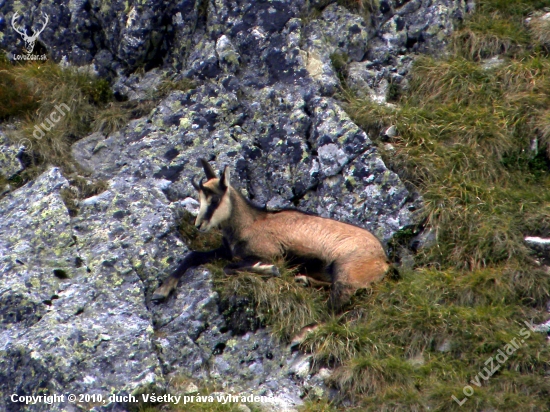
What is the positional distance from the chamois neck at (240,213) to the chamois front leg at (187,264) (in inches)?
12.5

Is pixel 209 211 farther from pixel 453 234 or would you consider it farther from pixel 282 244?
pixel 453 234

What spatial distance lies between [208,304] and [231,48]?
4.59 meters

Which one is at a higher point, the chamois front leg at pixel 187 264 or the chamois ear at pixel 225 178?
the chamois ear at pixel 225 178

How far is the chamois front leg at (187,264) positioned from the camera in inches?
347

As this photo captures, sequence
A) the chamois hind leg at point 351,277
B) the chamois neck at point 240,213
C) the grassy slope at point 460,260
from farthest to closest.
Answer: the chamois neck at point 240,213, the chamois hind leg at point 351,277, the grassy slope at point 460,260

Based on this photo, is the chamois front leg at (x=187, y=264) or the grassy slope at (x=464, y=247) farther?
the chamois front leg at (x=187, y=264)

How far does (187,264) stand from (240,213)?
103cm

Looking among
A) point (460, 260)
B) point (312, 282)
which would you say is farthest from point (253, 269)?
point (460, 260)

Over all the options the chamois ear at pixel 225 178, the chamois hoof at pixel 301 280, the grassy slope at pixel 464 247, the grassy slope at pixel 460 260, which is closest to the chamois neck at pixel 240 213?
the chamois ear at pixel 225 178

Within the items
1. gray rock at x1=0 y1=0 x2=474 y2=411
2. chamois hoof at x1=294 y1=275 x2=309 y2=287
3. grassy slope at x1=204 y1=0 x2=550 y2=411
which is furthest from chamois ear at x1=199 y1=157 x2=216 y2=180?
chamois hoof at x1=294 y1=275 x2=309 y2=287

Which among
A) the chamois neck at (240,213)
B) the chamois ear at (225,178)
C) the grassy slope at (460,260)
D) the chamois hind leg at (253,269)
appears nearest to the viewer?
the grassy slope at (460,260)

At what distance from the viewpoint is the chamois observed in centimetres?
888

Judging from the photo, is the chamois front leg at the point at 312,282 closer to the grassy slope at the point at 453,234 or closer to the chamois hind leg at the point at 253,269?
the grassy slope at the point at 453,234

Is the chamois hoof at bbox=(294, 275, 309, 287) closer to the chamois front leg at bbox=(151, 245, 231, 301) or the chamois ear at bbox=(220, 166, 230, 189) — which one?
the chamois front leg at bbox=(151, 245, 231, 301)
